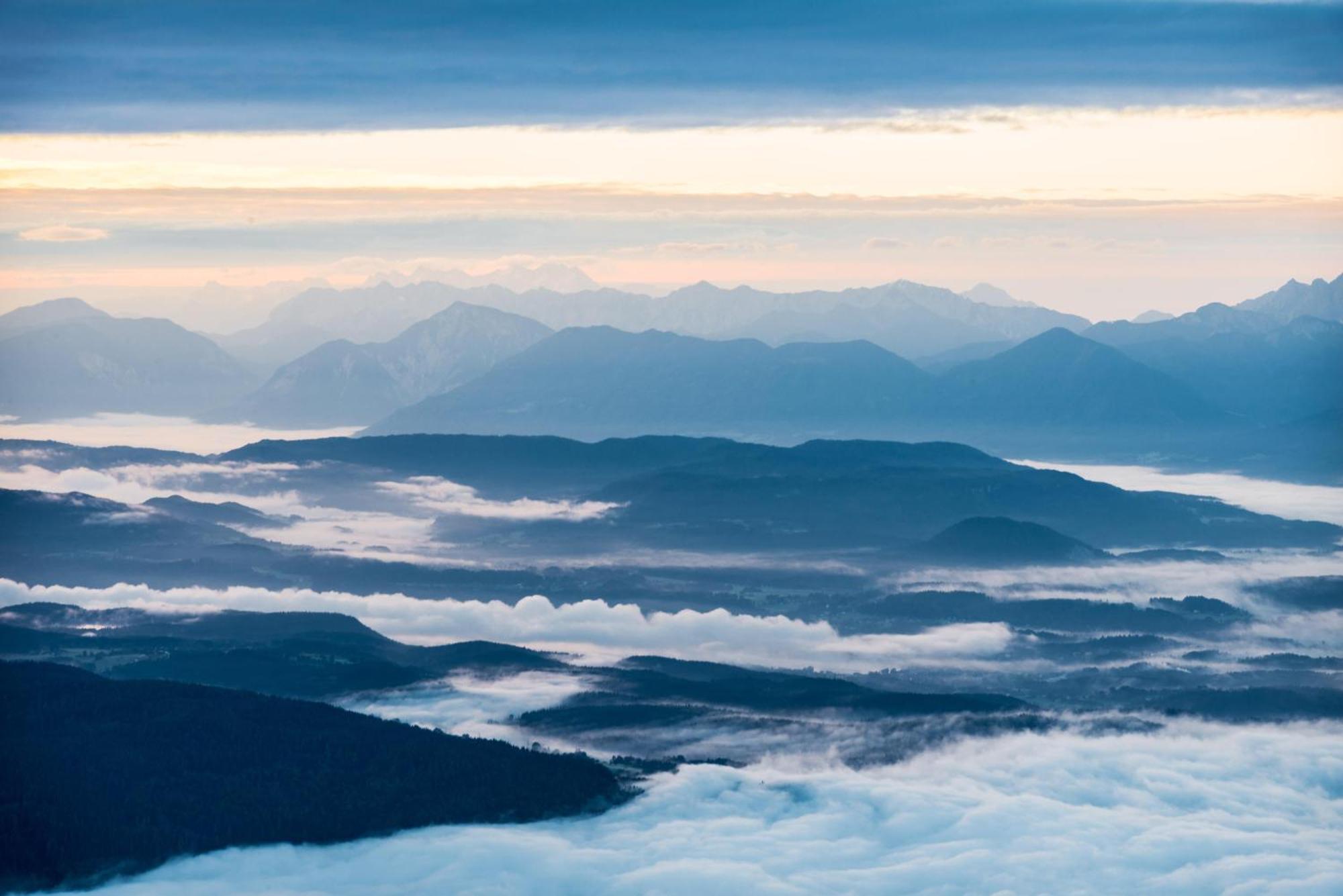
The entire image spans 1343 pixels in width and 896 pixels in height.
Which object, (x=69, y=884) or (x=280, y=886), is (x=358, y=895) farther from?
(x=69, y=884)

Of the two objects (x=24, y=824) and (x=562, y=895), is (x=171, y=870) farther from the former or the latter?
(x=562, y=895)

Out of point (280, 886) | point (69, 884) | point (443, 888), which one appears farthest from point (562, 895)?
point (69, 884)

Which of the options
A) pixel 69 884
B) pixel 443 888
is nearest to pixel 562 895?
pixel 443 888

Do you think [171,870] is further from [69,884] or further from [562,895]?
[562,895]

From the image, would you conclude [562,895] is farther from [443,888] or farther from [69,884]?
[69,884]

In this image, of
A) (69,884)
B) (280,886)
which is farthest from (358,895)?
(69,884)
